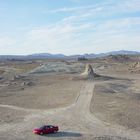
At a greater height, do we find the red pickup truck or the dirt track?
the red pickup truck

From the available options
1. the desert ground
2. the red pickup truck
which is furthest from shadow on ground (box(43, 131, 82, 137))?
the red pickup truck

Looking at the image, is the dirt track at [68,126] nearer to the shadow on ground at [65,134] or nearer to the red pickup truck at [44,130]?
the shadow on ground at [65,134]

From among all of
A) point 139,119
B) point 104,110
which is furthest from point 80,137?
point 104,110

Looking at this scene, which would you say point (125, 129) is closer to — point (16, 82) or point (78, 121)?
point (78, 121)

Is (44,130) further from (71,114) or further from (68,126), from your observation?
(71,114)

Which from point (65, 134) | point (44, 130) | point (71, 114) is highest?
point (44, 130)

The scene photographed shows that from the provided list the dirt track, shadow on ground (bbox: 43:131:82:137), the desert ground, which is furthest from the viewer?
the desert ground

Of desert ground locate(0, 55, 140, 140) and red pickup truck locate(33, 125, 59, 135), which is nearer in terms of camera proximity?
red pickup truck locate(33, 125, 59, 135)

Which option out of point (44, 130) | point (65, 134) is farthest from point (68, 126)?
point (44, 130)

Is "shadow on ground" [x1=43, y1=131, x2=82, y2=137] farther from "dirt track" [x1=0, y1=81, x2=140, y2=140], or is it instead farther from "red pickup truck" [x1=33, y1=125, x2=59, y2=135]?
"red pickup truck" [x1=33, y1=125, x2=59, y2=135]
